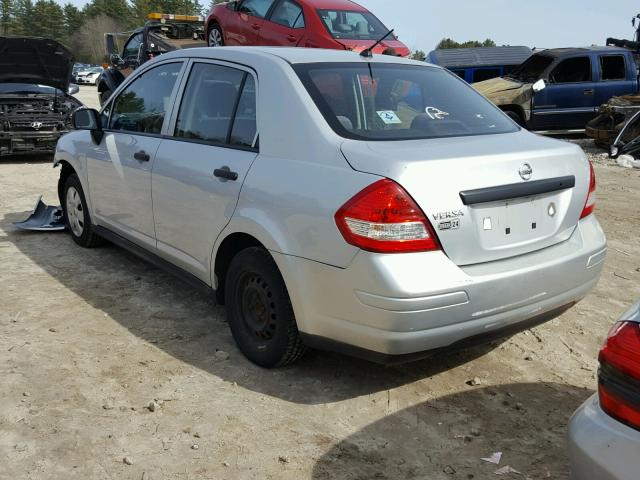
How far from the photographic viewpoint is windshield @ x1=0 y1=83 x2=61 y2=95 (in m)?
10.2

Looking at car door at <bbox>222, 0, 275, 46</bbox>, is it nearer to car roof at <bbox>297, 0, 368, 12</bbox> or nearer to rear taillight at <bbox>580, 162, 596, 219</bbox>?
car roof at <bbox>297, 0, 368, 12</bbox>

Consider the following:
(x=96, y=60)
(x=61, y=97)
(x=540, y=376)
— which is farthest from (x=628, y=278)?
(x=96, y=60)

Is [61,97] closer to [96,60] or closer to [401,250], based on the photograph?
[401,250]

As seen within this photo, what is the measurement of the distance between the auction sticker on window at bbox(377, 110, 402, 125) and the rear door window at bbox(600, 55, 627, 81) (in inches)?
473

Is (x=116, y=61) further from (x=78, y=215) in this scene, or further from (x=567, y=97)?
(x=567, y=97)

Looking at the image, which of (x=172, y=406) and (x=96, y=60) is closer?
(x=172, y=406)

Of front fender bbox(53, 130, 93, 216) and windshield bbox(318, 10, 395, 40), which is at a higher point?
windshield bbox(318, 10, 395, 40)

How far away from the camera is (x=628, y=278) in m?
5.26

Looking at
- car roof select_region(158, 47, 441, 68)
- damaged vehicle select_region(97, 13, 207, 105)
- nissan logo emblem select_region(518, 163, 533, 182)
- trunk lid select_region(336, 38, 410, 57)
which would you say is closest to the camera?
nissan logo emblem select_region(518, 163, 533, 182)

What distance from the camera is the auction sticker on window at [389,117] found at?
3.43 metres

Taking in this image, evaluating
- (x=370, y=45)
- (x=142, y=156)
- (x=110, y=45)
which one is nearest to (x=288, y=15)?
(x=370, y=45)

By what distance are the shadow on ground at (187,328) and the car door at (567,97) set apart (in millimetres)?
10204

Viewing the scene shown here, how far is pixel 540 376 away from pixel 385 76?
1900 mm

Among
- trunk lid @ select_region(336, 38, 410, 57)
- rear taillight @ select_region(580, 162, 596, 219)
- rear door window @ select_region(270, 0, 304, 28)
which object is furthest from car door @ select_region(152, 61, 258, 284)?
rear door window @ select_region(270, 0, 304, 28)
